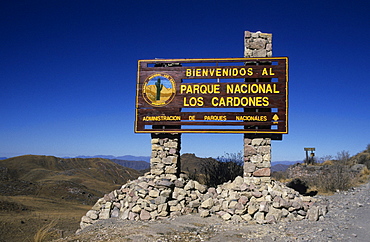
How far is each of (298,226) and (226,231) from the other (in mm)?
2091

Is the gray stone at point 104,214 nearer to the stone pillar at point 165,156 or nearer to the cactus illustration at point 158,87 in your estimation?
the stone pillar at point 165,156

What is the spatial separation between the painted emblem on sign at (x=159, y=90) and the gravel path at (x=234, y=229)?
4.34 metres

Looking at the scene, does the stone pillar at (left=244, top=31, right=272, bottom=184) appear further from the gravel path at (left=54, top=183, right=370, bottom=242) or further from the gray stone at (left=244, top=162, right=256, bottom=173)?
the gravel path at (left=54, top=183, right=370, bottom=242)

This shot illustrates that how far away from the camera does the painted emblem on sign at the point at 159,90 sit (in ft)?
36.6

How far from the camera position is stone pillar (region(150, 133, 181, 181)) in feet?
35.6

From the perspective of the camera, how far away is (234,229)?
823 cm

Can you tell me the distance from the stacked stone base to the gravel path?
379 millimetres

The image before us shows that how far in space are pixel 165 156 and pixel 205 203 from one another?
7.58 feet

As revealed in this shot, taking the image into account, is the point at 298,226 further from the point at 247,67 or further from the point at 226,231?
the point at 247,67

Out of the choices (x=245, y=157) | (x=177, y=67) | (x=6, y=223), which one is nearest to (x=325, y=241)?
(x=245, y=157)

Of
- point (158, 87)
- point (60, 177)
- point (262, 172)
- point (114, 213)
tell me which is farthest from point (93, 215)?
point (60, 177)

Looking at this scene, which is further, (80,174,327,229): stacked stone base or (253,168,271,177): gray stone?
(253,168,271,177): gray stone

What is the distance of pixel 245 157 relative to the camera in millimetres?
10531

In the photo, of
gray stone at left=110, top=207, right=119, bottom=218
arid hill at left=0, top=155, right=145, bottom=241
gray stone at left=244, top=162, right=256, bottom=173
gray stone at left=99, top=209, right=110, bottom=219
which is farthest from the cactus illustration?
arid hill at left=0, top=155, right=145, bottom=241
